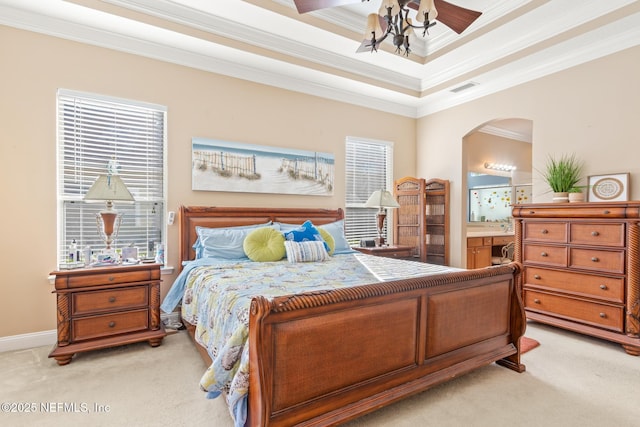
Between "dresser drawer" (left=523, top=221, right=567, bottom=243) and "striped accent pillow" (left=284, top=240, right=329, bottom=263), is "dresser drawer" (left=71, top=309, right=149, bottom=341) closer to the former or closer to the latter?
"striped accent pillow" (left=284, top=240, right=329, bottom=263)

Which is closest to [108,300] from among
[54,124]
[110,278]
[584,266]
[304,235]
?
[110,278]

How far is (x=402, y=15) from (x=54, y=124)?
3.11 m

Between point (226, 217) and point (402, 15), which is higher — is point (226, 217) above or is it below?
below

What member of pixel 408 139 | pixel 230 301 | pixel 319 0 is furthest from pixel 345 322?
pixel 408 139

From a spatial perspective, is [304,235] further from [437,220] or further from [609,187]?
[609,187]

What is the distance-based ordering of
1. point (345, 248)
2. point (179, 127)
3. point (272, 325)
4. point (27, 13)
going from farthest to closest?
1. point (345, 248)
2. point (179, 127)
3. point (27, 13)
4. point (272, 325)

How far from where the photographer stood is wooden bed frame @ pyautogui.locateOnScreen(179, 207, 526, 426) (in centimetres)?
148

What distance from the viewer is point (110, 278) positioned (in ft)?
8.83

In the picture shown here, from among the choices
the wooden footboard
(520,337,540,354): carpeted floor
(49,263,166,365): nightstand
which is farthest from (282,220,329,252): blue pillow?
(520,337,540,354): carpeted floor

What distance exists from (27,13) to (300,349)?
3.62 meters

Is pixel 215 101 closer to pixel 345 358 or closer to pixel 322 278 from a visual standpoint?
pixel 322 278

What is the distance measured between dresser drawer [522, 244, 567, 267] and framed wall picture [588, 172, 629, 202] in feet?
2.04

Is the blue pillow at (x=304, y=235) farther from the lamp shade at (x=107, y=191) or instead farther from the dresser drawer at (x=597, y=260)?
the dresser drawer at (x=597, y=260)

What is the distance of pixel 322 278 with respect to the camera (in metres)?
2.45
